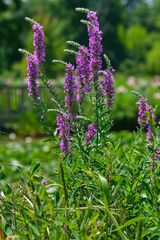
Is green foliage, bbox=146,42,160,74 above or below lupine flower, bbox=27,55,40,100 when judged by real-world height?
above

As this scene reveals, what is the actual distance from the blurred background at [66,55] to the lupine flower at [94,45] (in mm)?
173

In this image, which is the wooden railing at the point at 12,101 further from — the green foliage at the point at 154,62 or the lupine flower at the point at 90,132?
the green foliage at the point at 154,62

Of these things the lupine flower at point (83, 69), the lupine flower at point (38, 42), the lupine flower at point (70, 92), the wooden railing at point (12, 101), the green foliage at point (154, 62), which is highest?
the green foliage at point (154, 62)

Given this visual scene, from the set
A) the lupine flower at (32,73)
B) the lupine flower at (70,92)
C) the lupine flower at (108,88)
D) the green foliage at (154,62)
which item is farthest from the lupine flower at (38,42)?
the green foliage at (154,62)

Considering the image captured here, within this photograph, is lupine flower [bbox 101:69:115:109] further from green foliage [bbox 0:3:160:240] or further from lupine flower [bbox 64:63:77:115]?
lupine flower [bbox 64:63:77:115]

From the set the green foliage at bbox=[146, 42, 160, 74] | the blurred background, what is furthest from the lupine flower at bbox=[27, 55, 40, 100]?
the green foliage at bbox=[146, 42, 160, 74]

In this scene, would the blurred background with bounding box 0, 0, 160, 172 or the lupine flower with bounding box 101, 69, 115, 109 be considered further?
the blurred background with bounding box 0, 0, 160, 172

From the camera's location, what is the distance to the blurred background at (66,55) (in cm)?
1001

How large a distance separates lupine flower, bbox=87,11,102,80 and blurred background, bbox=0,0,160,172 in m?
0.17

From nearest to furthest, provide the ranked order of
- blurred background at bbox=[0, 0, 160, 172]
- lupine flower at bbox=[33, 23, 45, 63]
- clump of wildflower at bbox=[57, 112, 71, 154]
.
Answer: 1. clump of wildflower at bbox=[57, 112, 71, 154]
2. lupine flower at bbox=[33, 23, 45, 63]
3. blurred background at bbox=[0, 0, 160, 172]

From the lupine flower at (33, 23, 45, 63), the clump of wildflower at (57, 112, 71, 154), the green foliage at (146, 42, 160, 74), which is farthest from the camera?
the green foliage at (146, 42, 160, 74)

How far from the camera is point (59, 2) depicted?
153 ft

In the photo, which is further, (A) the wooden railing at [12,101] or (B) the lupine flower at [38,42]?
(A) the wooden railing at [12,101]

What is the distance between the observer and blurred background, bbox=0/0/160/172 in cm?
1001
